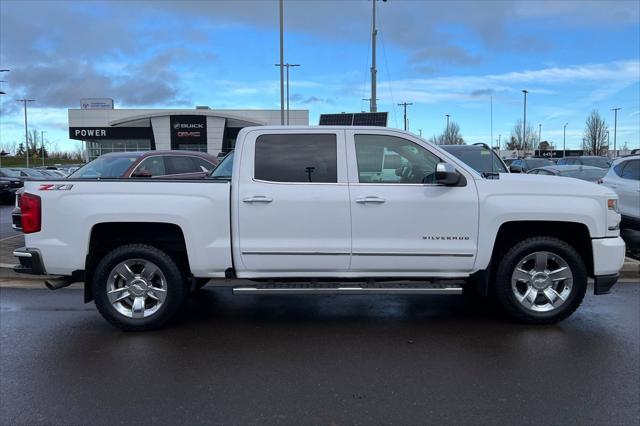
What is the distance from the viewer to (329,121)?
13641 millimetres

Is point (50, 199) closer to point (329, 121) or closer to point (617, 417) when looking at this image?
point (617, 417)

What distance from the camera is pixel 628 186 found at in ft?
32.8

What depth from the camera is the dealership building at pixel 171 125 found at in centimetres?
5634

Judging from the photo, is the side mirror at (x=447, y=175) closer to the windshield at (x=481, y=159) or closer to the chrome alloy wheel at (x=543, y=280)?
the chrome alloy wheel at (x=543, y=280)

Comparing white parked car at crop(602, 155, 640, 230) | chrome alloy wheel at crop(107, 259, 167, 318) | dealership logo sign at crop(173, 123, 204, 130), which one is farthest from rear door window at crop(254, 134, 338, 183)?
dealership logo sign at crop(173, 123, 204, 130)

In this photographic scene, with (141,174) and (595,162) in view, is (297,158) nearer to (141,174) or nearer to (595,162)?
(141,174)

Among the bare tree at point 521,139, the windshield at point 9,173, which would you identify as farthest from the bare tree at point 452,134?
the windshield at point 9,173

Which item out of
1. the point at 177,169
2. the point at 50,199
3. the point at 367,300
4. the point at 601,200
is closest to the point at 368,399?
the point at 367,300

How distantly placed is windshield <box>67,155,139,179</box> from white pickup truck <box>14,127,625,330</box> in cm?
495

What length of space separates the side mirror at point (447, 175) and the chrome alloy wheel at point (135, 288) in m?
2.81

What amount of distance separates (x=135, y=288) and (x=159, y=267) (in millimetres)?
335

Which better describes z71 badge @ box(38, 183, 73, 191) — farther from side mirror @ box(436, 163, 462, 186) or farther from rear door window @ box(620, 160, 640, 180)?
rear door window @ box(620, 160, 640, 180)

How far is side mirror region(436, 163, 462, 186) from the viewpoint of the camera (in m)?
4.91

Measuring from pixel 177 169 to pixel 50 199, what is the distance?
6.11m
